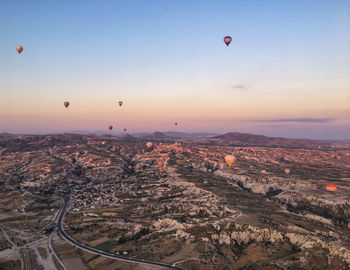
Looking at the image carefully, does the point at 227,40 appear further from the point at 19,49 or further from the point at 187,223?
the point at 19,49

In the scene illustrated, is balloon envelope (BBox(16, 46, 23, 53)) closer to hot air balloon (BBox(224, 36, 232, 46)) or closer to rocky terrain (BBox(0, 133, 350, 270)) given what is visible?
rocky terrain (BBox(0, 133, 350, 270))

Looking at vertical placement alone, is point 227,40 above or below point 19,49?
above

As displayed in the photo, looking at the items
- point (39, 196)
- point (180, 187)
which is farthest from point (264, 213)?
point (39, 196)

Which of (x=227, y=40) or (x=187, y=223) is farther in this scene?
(x=227, y=40)

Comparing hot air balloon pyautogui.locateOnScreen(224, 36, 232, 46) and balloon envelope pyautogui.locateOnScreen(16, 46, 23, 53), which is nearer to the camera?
hot air balloon pyautogui.locateOnScreen(224, 36, 232, 46)

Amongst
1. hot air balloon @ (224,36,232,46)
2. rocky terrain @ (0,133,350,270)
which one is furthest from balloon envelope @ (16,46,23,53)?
hot air balloon @ (224,36,232,46)

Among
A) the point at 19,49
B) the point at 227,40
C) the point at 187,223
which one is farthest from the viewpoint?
the point at 19,49

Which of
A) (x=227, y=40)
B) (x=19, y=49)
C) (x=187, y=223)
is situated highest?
(x=227, y=40)

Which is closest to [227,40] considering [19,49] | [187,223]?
[187,223]

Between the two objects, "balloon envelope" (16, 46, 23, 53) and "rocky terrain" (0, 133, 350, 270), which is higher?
"balloon envelope" (16, 46, 23, 53)

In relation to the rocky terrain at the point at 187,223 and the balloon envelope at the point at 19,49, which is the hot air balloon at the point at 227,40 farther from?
the balloon envelope at the point at 19,49

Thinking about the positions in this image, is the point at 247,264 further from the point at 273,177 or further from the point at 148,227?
the point at 273,177
